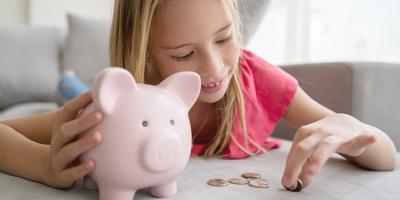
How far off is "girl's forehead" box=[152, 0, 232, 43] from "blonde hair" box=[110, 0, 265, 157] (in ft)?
0.07

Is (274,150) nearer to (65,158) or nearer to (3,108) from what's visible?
(65,158)

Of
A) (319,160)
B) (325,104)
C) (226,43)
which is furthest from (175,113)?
(325,104)

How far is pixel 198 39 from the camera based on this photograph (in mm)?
705

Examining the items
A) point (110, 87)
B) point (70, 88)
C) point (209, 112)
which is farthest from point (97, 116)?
point (70, 88)

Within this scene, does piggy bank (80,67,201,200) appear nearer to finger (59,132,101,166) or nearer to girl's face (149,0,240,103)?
finger (59,132,101,166)

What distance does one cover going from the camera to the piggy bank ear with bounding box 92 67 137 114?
465mm

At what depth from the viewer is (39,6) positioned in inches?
102

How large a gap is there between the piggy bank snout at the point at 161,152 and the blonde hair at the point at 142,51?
0.32 meters

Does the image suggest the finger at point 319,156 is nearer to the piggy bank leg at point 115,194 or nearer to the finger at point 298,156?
the finger at point 298,156

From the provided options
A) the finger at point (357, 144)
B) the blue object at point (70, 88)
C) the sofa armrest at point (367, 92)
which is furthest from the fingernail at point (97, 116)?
the blue object at point (70, 88)

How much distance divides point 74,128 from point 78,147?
0.02m

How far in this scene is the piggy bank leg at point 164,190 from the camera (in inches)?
20.9

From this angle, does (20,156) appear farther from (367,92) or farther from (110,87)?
(367,92)

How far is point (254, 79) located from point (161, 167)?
0.54m
